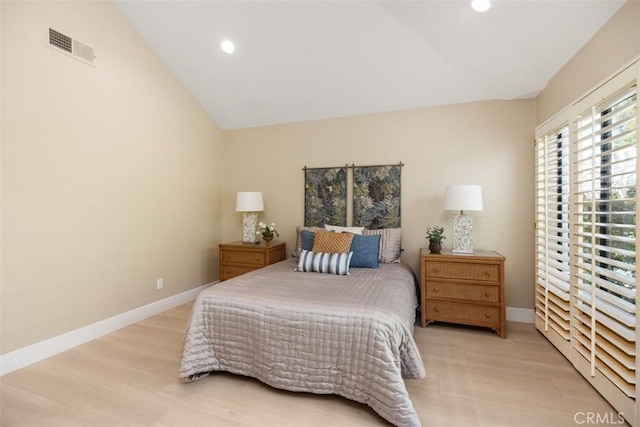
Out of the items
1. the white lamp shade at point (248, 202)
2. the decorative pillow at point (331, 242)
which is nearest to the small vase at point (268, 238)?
the white lamp shade at point (248, 202)

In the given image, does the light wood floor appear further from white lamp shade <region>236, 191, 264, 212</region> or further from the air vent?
the air vent

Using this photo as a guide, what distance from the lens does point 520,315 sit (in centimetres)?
305

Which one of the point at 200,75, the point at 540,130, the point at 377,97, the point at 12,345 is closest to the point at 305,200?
the point at 377,97

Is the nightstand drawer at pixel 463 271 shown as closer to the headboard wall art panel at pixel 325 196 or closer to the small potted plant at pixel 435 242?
the small potted plant at pixel 435 242

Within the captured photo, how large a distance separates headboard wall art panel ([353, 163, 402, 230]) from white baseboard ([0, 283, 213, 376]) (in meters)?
2.49

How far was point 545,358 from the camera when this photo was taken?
228cm

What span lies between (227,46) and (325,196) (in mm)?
1951

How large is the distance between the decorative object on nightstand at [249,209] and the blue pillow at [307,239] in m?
0.80

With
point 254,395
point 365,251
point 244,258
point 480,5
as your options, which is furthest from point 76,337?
point 480,5

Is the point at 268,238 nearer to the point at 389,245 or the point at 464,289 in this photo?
the point at 389,245

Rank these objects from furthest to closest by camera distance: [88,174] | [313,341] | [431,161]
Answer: [431,161] < [88,174] < [313,341]

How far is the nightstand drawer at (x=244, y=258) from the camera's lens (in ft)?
11.6

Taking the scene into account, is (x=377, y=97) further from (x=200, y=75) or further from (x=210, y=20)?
Answer: (x=200, y=75)

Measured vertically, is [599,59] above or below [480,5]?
below
